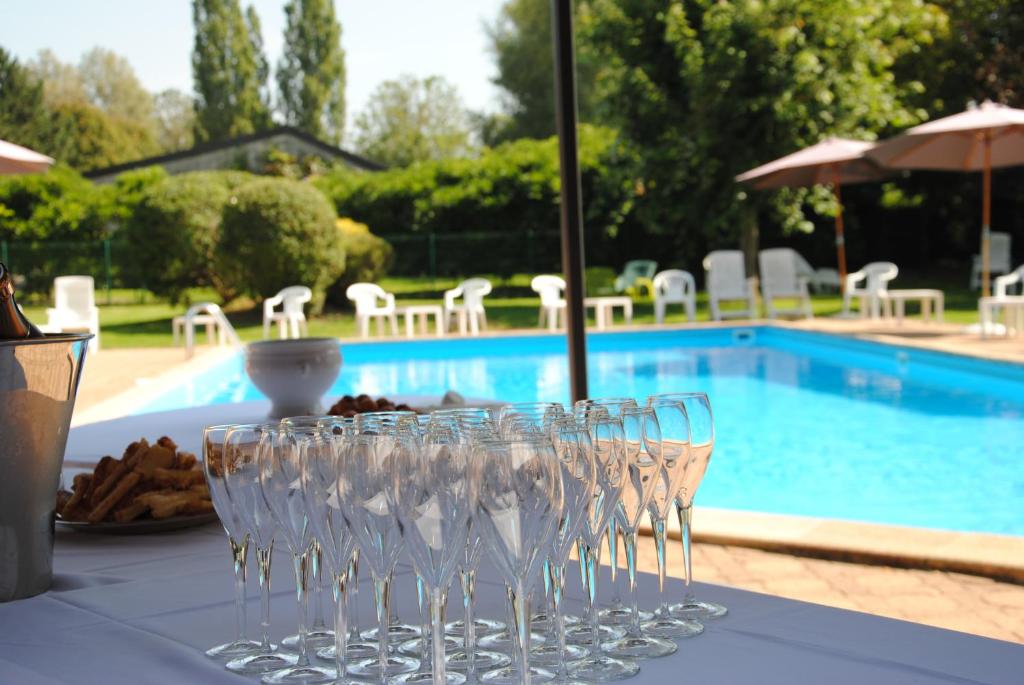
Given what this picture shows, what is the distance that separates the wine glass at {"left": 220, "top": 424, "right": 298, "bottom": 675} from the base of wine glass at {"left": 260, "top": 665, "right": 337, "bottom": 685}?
0.01m

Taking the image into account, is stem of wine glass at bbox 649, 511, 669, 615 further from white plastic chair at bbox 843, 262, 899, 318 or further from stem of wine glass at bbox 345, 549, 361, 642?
white plastic chair at bbox 843, 262, 899, 318

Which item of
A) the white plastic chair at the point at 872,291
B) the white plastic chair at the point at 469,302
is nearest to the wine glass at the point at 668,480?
the white plastic chair at the point at 872,291

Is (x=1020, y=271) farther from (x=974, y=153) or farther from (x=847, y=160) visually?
(x=847, y=160)

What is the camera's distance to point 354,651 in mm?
860

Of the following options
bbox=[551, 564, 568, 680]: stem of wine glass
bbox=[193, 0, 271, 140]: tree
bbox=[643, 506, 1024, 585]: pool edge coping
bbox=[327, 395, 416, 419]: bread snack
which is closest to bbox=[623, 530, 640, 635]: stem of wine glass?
bbox=[551, 564, 568, 680]: stem of wine glass

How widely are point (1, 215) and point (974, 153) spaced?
13.2 metres

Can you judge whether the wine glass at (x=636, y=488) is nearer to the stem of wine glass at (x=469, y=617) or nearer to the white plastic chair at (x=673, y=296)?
the stem of wine glass at (x=469, y=617)

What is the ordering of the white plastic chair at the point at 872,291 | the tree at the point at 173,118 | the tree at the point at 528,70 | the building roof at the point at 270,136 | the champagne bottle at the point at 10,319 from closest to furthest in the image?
the champagne bottle at the point at 10,319, the white plastic chair at the point at 872,291, the building roof at the point at 270,136, the tree at the point at 528,70, the tree at the point at 173,118

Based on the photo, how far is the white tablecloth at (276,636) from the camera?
2.64 ft

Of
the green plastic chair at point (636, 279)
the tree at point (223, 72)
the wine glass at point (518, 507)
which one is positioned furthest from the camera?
the tree at point (223, 72)

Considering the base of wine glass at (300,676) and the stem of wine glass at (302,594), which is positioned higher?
the stem of wine glass at (302,594)

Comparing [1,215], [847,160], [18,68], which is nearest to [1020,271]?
[847,160]

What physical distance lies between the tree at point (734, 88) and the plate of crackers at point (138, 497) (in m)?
12.8

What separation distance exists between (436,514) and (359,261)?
563 inches
